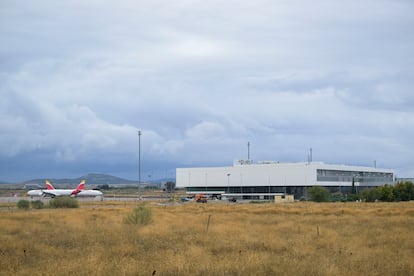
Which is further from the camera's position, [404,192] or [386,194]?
[404,192]

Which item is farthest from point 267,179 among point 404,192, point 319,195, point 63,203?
point 63,203

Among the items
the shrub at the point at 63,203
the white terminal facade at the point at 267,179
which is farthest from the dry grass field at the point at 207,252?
the white terminal facade at the point at 267,179

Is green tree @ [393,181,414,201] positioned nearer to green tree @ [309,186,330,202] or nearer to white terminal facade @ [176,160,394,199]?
green tree @ [309,186,330,202]

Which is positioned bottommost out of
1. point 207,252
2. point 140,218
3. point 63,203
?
point 63,203

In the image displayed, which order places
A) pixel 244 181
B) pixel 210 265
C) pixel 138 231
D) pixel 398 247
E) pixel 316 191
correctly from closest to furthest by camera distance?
pixel 210 265
pixel 398 247
pixel 138 231
pixel 316 191
pixel 244 181

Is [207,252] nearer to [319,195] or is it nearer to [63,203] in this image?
[63,203]

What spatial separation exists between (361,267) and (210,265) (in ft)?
13.8

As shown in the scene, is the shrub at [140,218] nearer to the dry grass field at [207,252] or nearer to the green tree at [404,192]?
the dry grass field at [207,252]

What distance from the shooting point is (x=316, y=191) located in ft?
328

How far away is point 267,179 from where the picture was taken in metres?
132

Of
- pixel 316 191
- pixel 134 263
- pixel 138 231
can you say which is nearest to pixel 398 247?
pixel 134 263

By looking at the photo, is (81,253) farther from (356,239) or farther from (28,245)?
(356,239)

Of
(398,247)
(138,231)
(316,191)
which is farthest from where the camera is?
(316,191)

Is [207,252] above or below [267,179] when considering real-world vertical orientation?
below
